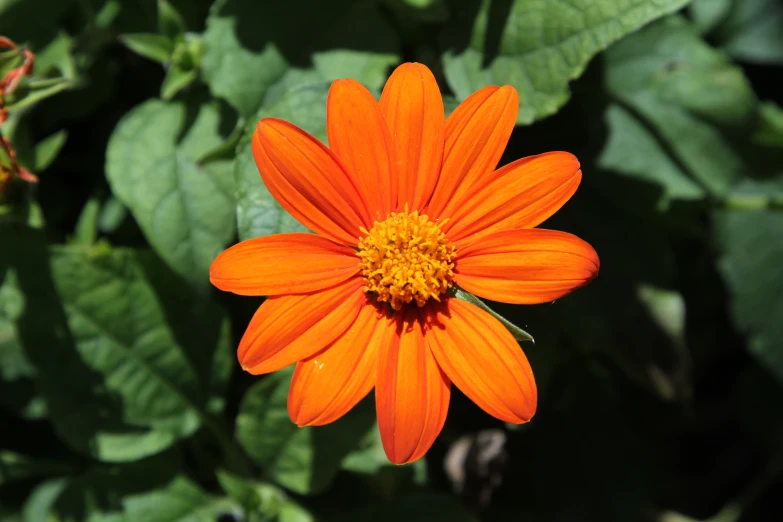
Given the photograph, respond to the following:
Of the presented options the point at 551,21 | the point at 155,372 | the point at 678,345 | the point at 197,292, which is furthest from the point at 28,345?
the point at 678,345

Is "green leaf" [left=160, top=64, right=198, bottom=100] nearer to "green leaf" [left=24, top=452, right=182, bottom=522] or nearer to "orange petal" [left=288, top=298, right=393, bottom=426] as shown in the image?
"orange petal" [left=288, top=298, right=393, bottom=426]

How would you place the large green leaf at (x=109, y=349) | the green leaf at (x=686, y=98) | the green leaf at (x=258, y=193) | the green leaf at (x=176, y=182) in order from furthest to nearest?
the green leaf at (x=686, y=98) → the large green leaf at (x=109, y=349) → the green leaf at (x=176, y=182) → the green leaf at (x=258, y=193)

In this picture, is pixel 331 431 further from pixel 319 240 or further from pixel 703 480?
pixel 703 480

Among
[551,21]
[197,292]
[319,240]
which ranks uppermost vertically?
[551,21]

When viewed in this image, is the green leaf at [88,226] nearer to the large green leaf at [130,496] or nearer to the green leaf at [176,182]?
the green leaf at [176,182]

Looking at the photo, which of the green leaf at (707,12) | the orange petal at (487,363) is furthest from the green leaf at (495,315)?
the green leaf at (707,12)

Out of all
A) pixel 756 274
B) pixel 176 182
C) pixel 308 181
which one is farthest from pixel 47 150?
pixel 756 274

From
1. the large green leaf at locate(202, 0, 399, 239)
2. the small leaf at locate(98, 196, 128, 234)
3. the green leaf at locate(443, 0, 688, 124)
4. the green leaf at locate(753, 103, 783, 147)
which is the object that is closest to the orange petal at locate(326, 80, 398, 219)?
the large green leaf at locate(202, 0, 399, 239)
